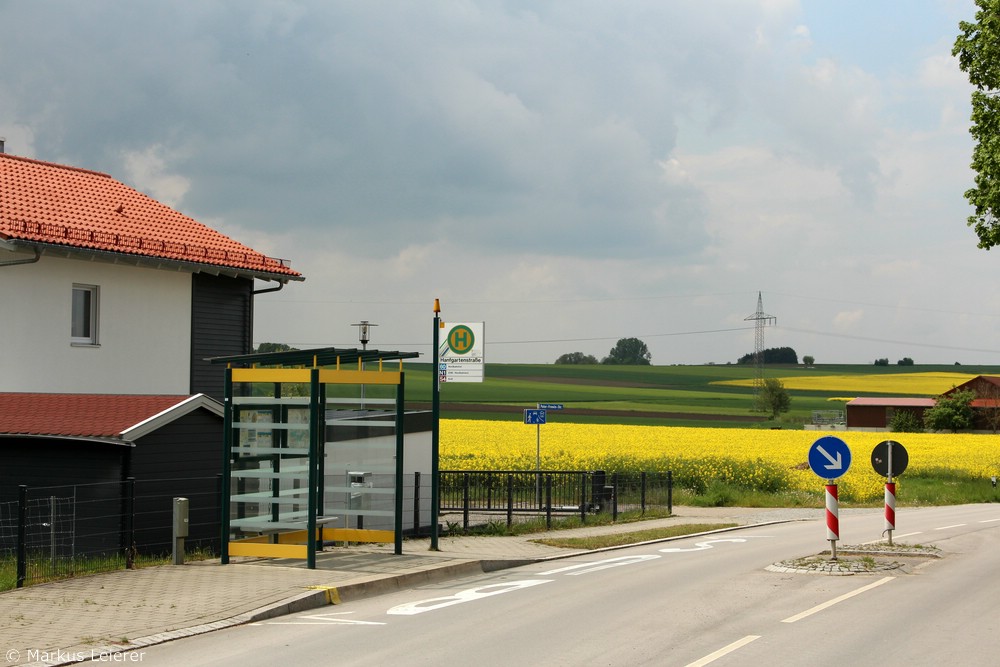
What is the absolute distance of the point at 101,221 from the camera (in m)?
23.8

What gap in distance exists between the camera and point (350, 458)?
683 inches

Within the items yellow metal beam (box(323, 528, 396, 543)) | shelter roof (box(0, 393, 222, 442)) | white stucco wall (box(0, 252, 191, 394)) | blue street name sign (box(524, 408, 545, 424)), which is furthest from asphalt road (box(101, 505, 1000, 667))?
white stucco wall (box(0, 252, 191, 394))

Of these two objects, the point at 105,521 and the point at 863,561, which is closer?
the point at 863,561

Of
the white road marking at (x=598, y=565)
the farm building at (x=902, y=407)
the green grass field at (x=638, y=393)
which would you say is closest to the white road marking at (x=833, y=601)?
the white road marking at (x=598, y=565)

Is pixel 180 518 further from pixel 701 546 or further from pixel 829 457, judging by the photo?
pixel 701 546

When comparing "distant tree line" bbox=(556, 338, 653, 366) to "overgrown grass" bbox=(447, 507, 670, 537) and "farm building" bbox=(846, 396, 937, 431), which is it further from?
"overgrown grass" bbox=(447, 507, 670, 537)

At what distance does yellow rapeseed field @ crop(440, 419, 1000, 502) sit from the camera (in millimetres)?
36906

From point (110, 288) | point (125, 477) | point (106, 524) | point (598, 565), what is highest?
point (110, 288)

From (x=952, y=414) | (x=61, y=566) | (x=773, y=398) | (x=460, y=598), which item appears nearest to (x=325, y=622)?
(x=460, y=598)

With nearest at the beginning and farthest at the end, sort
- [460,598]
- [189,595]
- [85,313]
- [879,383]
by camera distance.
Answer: [189,595], [460,598], [85,313], [879,383]

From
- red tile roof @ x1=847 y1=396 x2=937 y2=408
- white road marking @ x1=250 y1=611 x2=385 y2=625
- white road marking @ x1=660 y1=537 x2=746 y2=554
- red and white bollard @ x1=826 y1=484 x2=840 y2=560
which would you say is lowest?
white road marking @ x1=660 y1=537 x2=746 y2=554

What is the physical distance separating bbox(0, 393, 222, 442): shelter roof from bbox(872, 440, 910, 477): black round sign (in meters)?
11.1

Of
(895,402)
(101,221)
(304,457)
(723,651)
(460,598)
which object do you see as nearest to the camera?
(723,651)

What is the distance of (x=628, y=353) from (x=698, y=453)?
108157 millimetres
